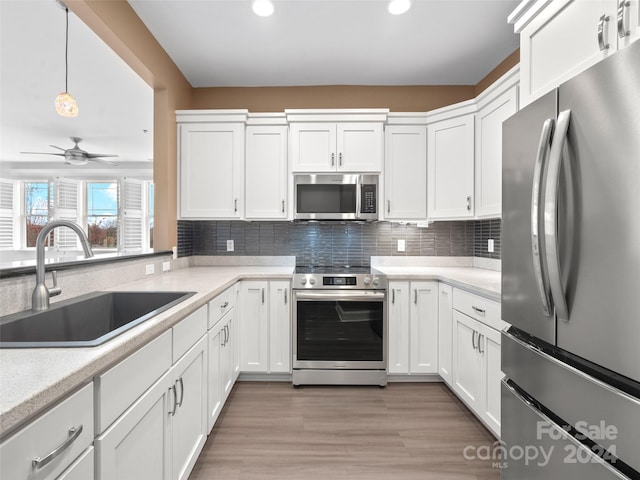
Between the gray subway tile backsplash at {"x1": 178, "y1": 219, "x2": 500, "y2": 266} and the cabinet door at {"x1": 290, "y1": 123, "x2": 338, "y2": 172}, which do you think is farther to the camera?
the gray subway tile backsplash at {"x1": 178, "y1": 219, "x2": 500, "y2": 266}

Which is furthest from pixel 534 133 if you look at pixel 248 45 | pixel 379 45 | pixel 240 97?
pixel 240 97

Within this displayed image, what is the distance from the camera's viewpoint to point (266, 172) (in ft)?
9.71

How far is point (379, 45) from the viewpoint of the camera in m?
2.56

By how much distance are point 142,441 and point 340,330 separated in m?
1.70

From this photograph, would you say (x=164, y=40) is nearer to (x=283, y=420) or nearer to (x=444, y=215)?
(x=444, y=215)

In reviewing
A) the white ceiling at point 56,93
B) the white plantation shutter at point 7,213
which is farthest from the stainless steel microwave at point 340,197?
the white plantation shutter at point 7,213

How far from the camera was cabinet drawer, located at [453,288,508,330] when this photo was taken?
71.6 inches

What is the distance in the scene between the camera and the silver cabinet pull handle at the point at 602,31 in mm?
1062

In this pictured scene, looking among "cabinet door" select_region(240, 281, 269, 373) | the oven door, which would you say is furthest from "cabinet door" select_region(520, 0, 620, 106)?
"cabinet door" select_region(240, 281, 269, 373)

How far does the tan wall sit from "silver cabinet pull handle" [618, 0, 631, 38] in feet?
5.93

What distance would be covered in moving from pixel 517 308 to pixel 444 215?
171 centimetres

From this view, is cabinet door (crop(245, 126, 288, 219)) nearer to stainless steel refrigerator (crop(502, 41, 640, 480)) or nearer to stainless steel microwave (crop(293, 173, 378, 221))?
stainless steel microwave (crop(293, 173, 378, 221))

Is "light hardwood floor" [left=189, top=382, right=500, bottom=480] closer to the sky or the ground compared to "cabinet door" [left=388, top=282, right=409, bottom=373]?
closer to the ground

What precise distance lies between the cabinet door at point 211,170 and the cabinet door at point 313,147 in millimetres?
487
